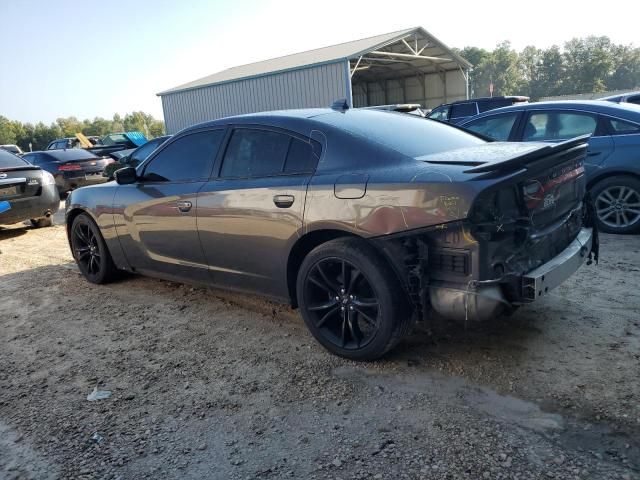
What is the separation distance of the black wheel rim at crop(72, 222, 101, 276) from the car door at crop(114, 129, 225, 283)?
631 millimetres

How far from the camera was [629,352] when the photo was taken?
3.17m

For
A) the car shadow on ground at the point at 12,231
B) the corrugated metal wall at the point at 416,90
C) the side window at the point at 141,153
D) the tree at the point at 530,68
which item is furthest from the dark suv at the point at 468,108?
the tree at the point at 530,68

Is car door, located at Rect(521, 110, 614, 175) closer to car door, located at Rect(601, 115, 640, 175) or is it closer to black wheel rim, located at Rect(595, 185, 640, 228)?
car door, located at Rect(601, 115, 640, 175)

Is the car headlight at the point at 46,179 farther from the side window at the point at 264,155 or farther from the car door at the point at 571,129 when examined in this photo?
the car door at the point at 571,129

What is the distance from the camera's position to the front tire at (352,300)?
3.05 metres

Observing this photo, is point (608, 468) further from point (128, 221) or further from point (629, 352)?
point (128, 221)

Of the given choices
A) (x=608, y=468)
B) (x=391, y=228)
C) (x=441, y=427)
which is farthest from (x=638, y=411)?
(x=391, y=228)

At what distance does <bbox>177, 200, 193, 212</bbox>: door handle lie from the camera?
4137 mm

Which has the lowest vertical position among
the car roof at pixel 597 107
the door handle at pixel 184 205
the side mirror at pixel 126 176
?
the door handle at pixel 184 205

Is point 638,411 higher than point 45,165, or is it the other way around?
point 45,165

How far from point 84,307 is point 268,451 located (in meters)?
3.01

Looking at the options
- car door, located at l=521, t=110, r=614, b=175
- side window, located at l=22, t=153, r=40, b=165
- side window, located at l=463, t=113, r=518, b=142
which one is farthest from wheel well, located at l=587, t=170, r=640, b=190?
side window, located at l=22, t=153, r=40, b=165

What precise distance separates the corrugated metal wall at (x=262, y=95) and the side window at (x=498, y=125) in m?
15.0

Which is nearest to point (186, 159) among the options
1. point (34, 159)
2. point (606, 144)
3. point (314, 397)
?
Answer: point (314, 397)
